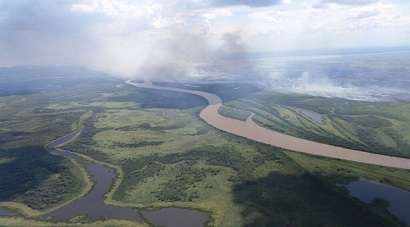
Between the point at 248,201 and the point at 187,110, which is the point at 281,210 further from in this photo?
the point at 187,110

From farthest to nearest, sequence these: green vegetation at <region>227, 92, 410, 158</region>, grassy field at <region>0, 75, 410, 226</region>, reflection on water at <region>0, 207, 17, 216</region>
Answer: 1. green vegetation at <region>227, 92, 410, 158</region>
2. reflection on water at <region>0, 207, 17, 216</region>
3. grassy field at <region>0, 75, 410, 226</region>

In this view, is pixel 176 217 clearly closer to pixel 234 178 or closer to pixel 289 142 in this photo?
pixel 234 178

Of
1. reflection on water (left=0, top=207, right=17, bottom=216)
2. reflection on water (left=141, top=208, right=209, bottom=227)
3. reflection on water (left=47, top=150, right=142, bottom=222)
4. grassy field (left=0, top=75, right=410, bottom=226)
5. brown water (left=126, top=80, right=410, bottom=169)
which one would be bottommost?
reflection on water (left=0, top=207, right=17, bottom=216)

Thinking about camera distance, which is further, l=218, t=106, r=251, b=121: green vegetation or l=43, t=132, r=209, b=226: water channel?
l=218, t=106, r=251, b=121: green vegetation

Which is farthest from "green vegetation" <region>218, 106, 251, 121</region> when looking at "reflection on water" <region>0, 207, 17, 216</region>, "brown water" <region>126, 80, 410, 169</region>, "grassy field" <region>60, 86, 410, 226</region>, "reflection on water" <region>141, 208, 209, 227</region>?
"reflection on water" <region>0, 207, 17, 216</region>

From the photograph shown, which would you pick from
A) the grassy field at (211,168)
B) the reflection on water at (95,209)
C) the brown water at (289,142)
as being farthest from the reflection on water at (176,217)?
the brown water at (289,142)

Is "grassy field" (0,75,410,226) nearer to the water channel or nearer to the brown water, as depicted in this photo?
the water channel
